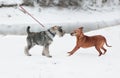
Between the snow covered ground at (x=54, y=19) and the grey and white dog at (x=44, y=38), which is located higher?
the grey and white dog at (x=44, y=38)

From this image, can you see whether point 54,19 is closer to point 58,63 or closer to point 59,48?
point 59,48

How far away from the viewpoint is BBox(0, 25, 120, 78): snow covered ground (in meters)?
7.73

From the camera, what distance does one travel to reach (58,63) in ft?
27.9

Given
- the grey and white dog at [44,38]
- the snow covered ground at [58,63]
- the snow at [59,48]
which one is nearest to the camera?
the snow covered ground at [58,63]

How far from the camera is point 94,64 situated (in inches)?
335

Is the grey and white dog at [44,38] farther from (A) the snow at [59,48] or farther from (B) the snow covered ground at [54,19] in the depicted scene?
(B) the snow covered ground at [54,19]

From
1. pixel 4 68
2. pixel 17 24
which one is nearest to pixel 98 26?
pixel 17 24

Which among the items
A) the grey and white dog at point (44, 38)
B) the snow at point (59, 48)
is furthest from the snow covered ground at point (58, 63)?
the grey and white dog at point (44, 38)

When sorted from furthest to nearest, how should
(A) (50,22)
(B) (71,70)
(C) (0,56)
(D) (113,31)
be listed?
(A) (50,22) < (D) (113,31) < (C) (0,56) < (B) (71,70)

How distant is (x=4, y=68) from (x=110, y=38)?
4.25m

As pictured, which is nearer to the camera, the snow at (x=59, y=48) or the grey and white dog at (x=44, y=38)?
the snow at (x=59, y=48)

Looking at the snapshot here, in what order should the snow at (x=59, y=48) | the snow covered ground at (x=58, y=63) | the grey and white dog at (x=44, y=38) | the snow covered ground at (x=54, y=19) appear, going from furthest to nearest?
1. the snow covered ground at (x=54, y=19)
2. the grey and white dog at (x=44, y=38)
3. the snow at (x=59, y=48)
4. the snow covered ground at (x=58, y=63)

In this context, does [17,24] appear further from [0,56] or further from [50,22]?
[0,56]

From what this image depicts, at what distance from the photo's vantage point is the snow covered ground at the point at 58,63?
7730 mm
